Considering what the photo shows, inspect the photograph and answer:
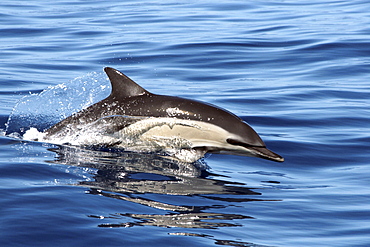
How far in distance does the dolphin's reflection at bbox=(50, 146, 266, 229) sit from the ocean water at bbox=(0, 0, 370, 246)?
2 cm

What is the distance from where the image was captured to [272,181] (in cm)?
703

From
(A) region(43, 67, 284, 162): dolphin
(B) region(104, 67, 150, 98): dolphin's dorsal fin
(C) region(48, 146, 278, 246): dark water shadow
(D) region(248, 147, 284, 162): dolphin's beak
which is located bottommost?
(C) region(48, 146, 278, 246): dark water shadow

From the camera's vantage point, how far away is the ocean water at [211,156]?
209 inches

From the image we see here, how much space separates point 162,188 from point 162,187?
39 millimetres

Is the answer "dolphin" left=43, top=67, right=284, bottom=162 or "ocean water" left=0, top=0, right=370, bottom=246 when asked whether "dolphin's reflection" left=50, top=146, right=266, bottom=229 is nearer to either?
"ocean water" left=0, top=0, right=370, bottom=246

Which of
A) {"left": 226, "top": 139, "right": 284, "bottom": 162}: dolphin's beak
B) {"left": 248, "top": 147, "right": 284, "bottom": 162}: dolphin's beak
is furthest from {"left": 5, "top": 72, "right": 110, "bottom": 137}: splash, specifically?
{"left": 248, "top": 147, "right": 284, "bottom": 162}: dolphin's beak

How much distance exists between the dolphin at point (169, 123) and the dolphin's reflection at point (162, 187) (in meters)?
0.25

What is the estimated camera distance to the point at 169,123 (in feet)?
25.4

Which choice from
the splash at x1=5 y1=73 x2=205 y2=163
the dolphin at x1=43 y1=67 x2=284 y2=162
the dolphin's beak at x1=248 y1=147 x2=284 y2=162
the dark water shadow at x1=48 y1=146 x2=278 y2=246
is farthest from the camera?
the splash at x1=5 y1=73 x2=205 y2=163

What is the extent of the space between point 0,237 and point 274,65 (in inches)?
398

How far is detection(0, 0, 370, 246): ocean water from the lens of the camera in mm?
5309

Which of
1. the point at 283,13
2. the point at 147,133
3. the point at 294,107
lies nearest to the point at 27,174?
the point at 147,133

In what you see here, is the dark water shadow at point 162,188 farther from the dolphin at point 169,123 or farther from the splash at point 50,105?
the splash at point 50,105

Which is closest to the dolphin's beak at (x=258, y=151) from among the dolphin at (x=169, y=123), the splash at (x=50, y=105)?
the dolphin at (x=169, y=123)
